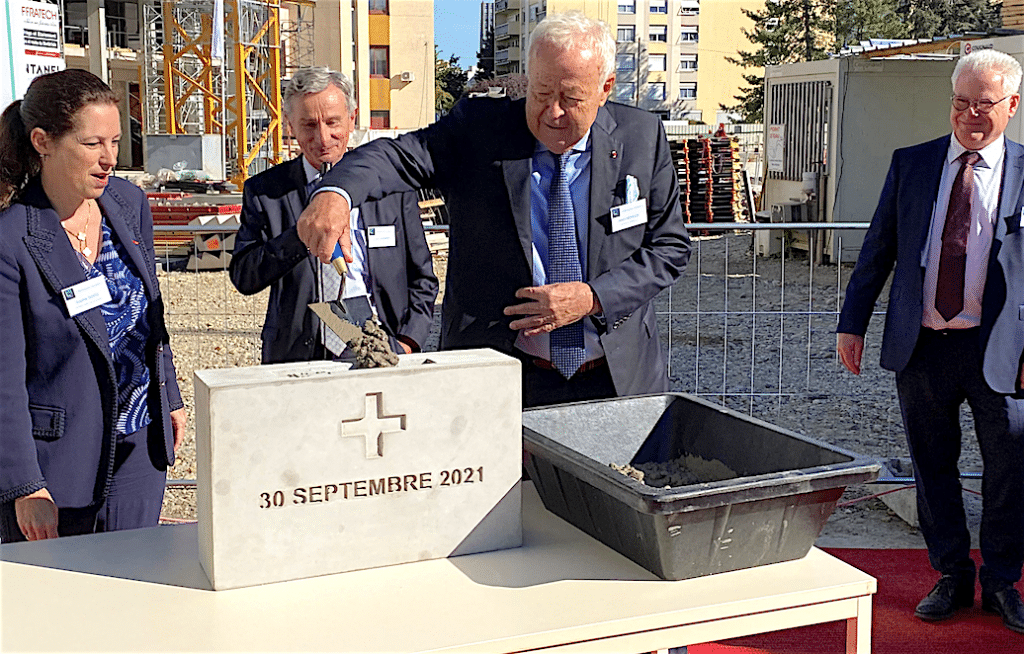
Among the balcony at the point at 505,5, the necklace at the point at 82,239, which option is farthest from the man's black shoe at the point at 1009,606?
the balcony at the point at 505,5

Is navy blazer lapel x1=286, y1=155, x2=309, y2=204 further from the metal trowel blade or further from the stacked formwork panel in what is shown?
the stacked formwork panel

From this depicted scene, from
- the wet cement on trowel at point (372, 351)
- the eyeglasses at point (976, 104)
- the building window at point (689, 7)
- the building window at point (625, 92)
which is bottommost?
the wet cement on trowel at point (372, 351)

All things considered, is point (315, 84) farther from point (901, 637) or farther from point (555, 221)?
point (901, 637)

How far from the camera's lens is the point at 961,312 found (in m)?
3.15

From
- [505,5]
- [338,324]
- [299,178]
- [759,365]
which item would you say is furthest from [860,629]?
[505,5]

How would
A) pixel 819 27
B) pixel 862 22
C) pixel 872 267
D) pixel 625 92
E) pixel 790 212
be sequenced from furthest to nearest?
pixel 625 92 < pixel 819 27 < pixel 862 22 < pixel 790 212 < pixel 872 267

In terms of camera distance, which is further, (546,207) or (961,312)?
(961,312)

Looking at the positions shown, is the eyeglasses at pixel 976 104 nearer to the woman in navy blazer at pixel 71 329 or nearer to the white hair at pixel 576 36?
the white hair at pixel 576 36

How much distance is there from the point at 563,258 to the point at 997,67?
155 centimetres

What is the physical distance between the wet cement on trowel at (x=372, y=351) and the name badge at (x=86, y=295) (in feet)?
2.77

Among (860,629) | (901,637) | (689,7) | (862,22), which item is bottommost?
(901,637)

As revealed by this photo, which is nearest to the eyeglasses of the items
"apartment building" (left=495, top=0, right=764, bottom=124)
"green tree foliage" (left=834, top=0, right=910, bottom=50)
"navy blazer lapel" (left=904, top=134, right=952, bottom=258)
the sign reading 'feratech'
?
"navy blazer lapel" (left=904, top=134, right=952, bottom=258)

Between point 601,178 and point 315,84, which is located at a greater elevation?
point 315,84

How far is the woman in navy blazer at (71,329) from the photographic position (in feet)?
7.34
